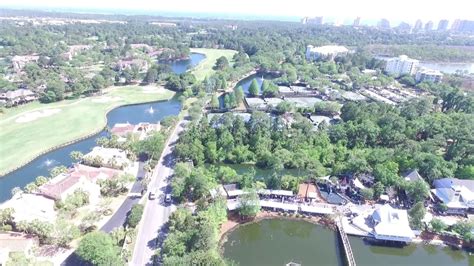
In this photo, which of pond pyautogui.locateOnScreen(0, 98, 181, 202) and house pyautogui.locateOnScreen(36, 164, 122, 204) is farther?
pond pyautogui.locateOnScreen(0, 98, 181, 202)

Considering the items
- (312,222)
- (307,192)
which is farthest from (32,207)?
(307,192)

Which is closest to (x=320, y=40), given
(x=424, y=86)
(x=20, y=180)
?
(x=424, y=86)

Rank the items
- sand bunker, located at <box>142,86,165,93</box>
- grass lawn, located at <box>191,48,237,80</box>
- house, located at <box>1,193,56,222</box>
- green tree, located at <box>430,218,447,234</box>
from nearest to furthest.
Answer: house, located at <box>1,193,56,222</box>
green tree, located at <box>430,218,447,234</box>
sand bunker, located at <box>142,86,165,93</box>
grass lawn, located at <box>191,48,237,80</box>

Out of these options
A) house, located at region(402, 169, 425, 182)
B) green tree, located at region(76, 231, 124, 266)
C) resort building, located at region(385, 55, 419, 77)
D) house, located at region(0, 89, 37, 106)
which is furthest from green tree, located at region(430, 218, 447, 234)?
resort building, located at region(385, 55, 419, 77)

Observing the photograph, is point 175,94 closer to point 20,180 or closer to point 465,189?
point 20,180

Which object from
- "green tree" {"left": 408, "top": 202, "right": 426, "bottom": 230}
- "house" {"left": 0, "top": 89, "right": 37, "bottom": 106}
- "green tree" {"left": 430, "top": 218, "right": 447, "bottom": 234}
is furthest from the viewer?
"house" {"left": 0, "top": 89, "right": 37, "bottom": 106}

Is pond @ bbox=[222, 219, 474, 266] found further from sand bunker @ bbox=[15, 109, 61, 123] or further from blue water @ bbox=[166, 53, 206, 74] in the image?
blue water @ bbox=[166, 53, 206, 74]

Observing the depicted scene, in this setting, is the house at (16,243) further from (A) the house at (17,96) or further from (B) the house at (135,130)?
(A) the house at (17,96)

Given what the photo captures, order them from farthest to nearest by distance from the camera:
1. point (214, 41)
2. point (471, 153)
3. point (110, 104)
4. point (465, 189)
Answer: point (214, 41)
point (110, 104)
point (471, 153)
point (465, 189)
